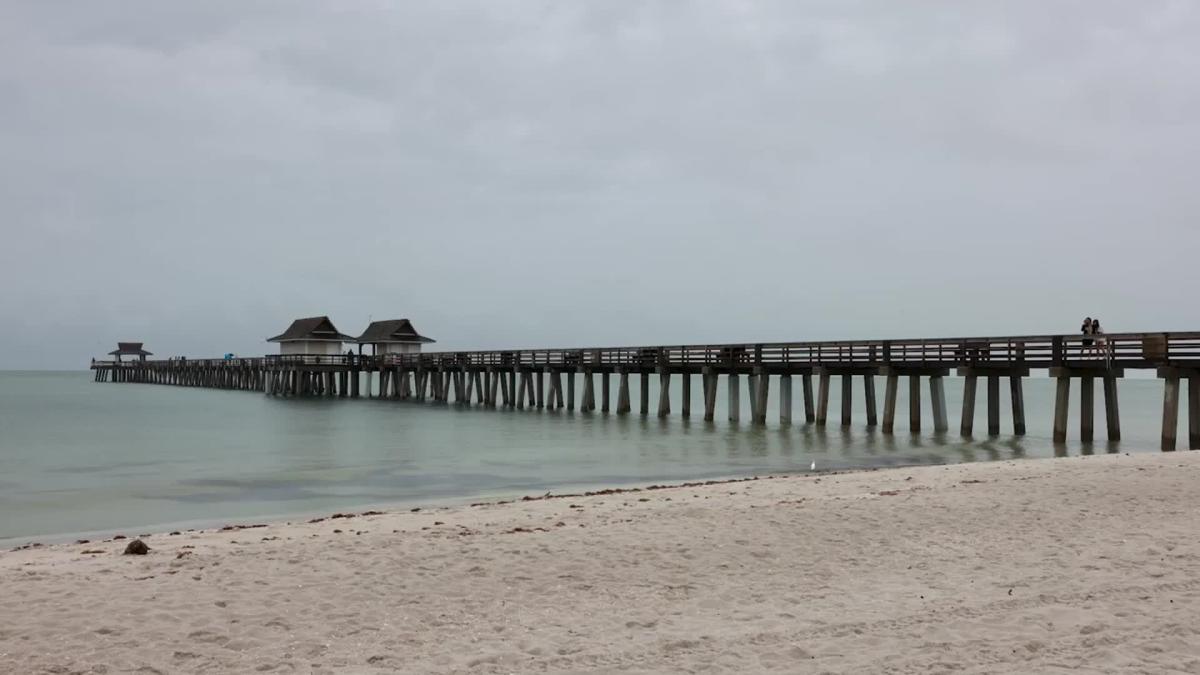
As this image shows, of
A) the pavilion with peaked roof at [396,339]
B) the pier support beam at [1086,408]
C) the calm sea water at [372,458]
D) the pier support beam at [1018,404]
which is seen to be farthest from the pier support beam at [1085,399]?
the pavilion with peaked roof at [396,339]

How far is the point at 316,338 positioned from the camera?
6494 cm

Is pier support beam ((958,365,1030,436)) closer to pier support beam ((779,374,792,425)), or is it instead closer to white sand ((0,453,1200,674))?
pier support beam ((779,374,792,425))

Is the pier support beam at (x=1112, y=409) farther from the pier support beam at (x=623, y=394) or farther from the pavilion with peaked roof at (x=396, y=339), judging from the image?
the pavilion with peaked roof at (x=396, y=339)

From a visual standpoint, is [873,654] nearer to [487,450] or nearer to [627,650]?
[627,650]

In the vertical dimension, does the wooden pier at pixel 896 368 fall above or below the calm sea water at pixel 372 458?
above

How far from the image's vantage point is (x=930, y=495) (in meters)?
11.5

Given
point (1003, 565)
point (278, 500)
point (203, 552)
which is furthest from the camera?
point (278, 500)

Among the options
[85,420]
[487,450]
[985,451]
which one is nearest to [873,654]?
[985,451]

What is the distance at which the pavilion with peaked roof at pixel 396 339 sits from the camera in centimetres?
6250

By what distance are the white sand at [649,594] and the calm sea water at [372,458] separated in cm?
609

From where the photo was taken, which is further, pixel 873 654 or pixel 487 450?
pixel 487 450

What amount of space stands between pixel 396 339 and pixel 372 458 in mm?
39472

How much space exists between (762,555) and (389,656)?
3.75 m

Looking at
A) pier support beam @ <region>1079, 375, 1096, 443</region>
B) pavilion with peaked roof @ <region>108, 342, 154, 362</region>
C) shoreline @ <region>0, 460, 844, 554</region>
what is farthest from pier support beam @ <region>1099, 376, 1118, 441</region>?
pavilion with peaked roof @ <region>108, 342, 154, 362</region>
